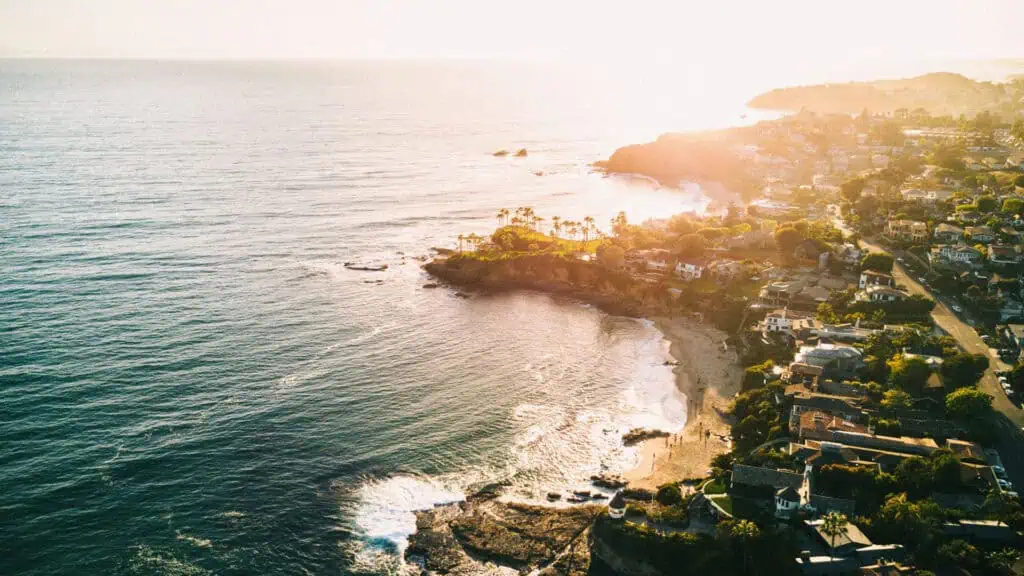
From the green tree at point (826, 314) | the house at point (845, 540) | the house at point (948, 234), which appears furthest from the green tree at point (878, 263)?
the house at point (845, 540)

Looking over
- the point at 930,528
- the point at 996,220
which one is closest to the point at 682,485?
the point at 930,528

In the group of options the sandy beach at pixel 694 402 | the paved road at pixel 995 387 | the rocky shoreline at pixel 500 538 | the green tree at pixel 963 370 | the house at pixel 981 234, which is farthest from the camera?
the house at pixel 981 234

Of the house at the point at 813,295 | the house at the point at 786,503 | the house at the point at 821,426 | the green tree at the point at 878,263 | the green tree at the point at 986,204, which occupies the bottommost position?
the house at the point at 786,503

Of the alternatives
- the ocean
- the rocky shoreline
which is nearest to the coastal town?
the rocky shoreline

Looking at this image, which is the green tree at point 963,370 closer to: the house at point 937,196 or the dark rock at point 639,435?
the dark rock at point 639,435

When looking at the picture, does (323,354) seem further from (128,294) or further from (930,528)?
(930,528)

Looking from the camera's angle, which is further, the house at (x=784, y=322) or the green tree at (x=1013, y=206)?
the green tree at (x=1013, y=206)

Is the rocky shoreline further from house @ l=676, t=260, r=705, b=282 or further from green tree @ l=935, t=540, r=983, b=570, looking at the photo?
house @ l=676, t=260, r=705, b=282
